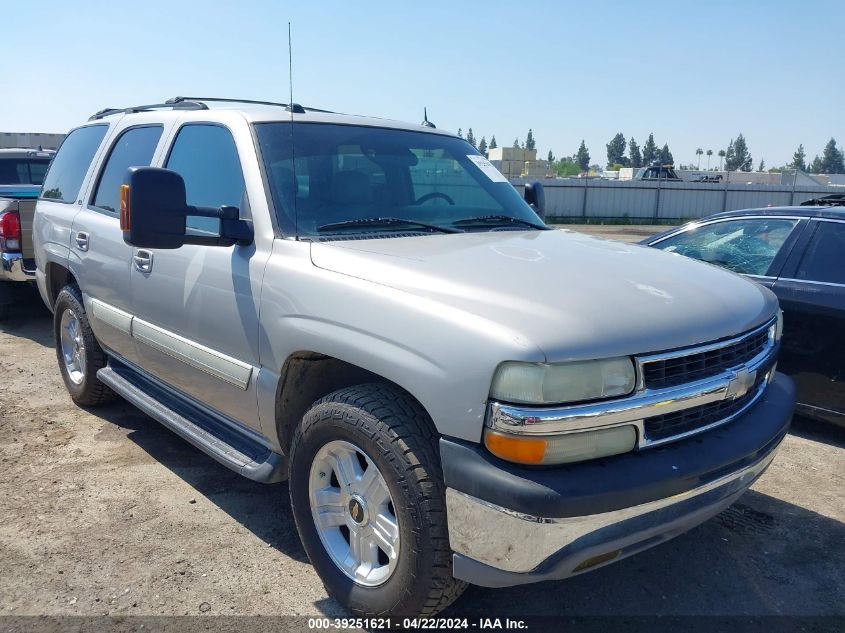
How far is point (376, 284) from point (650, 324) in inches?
37.1

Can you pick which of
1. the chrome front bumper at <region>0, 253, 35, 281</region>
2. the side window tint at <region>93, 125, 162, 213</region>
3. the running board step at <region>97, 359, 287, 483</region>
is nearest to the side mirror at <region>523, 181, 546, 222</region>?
the side window tint at <region>93, 125, 162, 213</region>

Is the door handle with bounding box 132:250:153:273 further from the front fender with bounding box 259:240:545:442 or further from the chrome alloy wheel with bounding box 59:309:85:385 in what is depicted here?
the chrome alloy wheel with bounding box 59:309:85:385

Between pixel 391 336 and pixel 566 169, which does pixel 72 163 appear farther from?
pixel 566 169

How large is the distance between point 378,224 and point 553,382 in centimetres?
139

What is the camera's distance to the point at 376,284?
254cm

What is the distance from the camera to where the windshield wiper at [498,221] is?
3551 mm

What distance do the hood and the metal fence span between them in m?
27.3

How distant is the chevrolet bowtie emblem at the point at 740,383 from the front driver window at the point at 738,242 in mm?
2625

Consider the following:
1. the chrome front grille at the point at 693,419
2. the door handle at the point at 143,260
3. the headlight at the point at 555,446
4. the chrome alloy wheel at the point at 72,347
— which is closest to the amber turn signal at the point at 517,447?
the headlight at the point at 555,446

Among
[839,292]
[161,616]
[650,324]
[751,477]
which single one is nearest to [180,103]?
[161,616]

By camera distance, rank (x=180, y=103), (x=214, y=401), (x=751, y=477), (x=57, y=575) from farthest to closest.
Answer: (x=180, y=103) → (x=214, y=401) → (x=57, y=575) → (x=751, y=477)

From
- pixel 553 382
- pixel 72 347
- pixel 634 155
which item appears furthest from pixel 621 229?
pixel 634 155

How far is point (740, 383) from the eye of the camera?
263 cm

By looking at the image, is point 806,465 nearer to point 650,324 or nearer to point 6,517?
point 650,324
